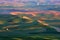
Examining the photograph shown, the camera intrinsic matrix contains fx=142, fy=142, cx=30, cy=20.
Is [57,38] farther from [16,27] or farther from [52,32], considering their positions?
[16,27]

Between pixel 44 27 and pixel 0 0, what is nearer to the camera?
pixel 44 27

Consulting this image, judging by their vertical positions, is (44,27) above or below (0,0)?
below

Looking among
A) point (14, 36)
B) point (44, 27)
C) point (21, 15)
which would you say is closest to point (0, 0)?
point (21, 15)

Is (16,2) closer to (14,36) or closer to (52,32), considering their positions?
(14,36)

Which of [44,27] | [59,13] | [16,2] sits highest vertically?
[16,2]

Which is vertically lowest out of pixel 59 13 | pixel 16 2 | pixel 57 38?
pixel 57 38

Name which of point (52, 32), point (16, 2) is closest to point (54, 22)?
point (52, 32)
